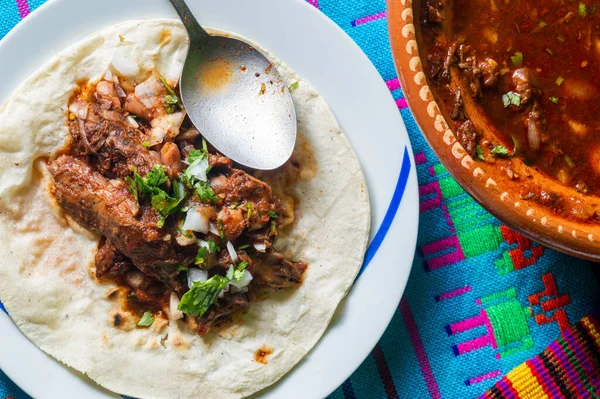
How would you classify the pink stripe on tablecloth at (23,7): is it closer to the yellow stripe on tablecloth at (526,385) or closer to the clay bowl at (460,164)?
the clay bowl at (460,164)

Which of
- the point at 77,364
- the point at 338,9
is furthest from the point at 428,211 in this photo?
the point at 77,364

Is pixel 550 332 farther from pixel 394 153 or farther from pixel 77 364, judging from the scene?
pixel 77 364

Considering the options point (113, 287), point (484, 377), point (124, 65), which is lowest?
point (484, 377)

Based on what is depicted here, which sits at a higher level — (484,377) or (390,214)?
(390,214)

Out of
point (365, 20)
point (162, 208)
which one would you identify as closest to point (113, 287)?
point (162, 208)

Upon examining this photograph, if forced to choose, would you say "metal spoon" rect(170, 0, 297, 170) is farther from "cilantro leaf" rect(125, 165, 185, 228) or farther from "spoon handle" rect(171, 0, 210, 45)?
"cilantro leaf" rect(125, 165, 185, 228)

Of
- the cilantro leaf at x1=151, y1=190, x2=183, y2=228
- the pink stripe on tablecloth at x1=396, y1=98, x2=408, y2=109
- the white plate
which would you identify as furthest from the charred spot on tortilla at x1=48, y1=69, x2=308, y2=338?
the pink stripe on tablecloth at x1=396, y1=98, x2=408, y2=109

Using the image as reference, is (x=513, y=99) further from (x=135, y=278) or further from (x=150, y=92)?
(x=135, y=278)
